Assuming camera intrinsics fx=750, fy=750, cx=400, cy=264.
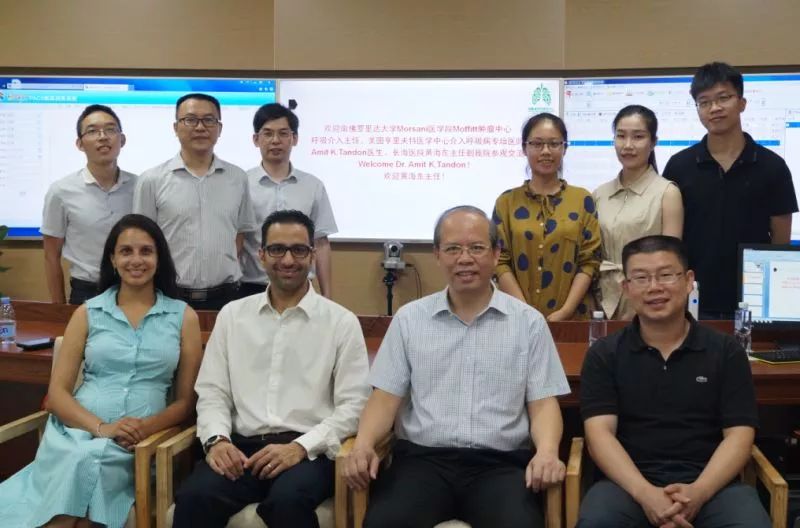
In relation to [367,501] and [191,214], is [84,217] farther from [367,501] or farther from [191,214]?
[367,501]

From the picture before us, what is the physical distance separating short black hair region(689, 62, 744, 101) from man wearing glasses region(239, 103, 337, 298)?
72.3 inches

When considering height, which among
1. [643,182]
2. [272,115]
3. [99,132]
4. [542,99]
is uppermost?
[542,99]

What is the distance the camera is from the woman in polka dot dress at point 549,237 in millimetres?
3041

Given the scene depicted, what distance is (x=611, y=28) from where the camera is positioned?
458 cm

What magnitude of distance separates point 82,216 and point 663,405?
9.18 ft

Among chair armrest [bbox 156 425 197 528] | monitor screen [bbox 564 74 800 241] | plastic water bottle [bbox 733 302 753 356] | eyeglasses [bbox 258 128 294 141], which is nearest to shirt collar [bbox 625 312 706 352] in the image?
plastic water bottle [bbox 733 302 753 356]

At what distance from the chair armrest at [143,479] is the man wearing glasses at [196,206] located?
4.08ft

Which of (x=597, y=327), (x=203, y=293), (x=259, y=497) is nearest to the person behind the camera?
(x=259, y=497)

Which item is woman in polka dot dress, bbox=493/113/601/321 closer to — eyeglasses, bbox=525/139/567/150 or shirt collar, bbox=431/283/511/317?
eyeglasses, bbox=525/139/567/150

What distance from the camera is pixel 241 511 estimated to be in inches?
85.3

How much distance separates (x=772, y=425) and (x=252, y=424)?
208 centimetres

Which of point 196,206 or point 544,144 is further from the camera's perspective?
point 196,206

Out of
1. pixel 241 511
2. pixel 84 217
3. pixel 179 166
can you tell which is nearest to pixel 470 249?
pixel 241 511

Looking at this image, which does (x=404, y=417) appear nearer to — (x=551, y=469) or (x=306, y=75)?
(x=551, y=469)
